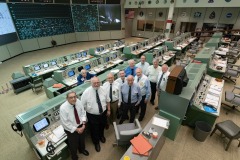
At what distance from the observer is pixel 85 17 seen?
13.6 metres

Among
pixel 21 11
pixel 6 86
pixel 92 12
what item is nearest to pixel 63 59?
pixel 6 86

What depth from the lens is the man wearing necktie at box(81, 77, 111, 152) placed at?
293cm

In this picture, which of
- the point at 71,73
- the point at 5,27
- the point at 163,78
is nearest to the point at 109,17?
the point at 5,27

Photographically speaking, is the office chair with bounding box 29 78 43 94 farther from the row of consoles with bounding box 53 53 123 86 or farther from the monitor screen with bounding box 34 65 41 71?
the row of consoles with bounding box 53 53 123 86

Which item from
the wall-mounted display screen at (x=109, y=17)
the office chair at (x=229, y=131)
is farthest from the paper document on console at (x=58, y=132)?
the wall-mounted display screen at (x=109, y=17)

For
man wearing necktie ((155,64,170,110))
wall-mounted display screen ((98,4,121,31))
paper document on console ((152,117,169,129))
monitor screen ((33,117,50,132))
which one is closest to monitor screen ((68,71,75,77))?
monitor screen ((33,117,50,132))

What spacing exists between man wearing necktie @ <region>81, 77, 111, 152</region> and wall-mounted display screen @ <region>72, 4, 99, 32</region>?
1252 cm

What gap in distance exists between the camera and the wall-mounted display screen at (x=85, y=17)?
42.9 ft

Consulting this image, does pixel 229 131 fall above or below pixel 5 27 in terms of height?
below

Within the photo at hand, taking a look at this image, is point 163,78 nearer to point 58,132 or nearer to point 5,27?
point 58,132

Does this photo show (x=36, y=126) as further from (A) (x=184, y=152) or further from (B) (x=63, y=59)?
(B) (x=63, y=59)

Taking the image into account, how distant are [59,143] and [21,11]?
11.2 meters

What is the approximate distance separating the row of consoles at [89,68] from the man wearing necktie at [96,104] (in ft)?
7.65

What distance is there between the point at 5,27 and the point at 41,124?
9.69 m
